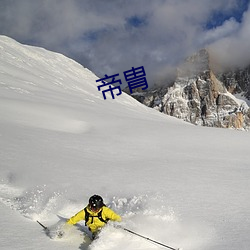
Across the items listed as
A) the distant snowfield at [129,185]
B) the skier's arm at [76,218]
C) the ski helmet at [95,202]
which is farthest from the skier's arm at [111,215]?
the skier's arm at [76,218]

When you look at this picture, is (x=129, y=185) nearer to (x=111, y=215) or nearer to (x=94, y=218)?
(x=111, y=215)

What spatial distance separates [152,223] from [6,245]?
8.88ft

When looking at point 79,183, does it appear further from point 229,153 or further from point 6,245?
point 229,153

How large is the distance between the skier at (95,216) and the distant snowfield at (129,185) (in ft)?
0.70

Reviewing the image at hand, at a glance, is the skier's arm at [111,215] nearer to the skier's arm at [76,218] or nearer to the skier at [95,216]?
the skier at [95,216]

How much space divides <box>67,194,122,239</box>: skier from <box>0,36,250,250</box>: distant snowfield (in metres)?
0.21

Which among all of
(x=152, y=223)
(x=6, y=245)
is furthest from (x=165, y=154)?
(x=6, y=245)

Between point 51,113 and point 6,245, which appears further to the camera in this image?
point 51,113

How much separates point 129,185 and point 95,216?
2.28 m

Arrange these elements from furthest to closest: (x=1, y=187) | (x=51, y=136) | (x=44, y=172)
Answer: (x=51, y=136)
(x=44, y=172)
(x=1, y=187)

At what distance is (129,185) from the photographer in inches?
316

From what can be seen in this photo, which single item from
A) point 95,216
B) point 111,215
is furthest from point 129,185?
point 95,216

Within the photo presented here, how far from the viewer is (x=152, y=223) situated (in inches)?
237

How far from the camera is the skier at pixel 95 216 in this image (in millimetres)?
5766
